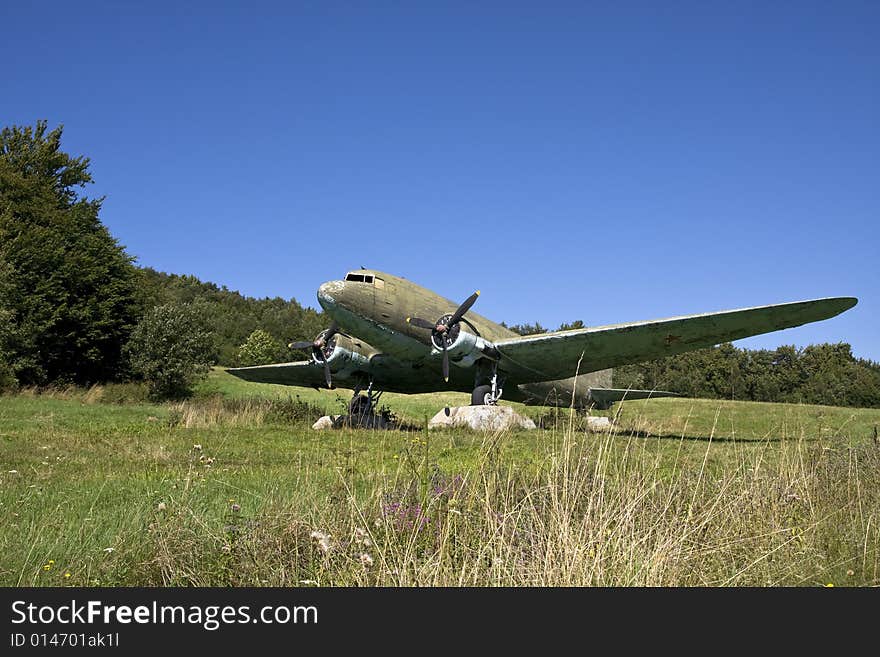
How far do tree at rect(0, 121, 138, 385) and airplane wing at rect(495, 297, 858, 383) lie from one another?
2716cm

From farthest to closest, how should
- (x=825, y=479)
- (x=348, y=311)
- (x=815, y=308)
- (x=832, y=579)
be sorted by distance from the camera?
(x=348, y=311), (x=815, y=308), (x=825, y=479), (x=832, y=579)

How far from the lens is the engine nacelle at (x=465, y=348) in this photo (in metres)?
19.2

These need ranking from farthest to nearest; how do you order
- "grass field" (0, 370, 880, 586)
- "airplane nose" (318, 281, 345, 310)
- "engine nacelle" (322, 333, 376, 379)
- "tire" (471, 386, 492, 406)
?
1. "engine nacelle" (322, 333, 376, 379)
2. "tire" (471, 386, 492, 406)
3. "airplane nose" (318, 281, 345, 310)
4. "grass field" (0, 370, 880, 586)

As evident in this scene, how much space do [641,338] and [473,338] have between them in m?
5.00

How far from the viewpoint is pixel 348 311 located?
18.7 metres

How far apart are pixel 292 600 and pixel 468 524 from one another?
1.74m

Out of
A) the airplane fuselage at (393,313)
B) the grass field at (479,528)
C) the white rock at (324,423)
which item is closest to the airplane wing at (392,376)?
the airplane fuselage at (393,313)

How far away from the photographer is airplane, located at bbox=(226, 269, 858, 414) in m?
17.3

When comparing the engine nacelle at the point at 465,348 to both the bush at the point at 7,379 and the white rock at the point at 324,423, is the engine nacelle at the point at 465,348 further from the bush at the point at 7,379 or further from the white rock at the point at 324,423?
the bush at the point at 7,379

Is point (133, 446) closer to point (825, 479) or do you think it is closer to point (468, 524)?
point (468, 524)

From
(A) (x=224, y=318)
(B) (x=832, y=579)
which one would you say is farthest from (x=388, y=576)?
(A) (x=224, y=318)

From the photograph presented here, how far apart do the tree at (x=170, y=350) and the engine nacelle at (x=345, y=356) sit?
18.2 metres

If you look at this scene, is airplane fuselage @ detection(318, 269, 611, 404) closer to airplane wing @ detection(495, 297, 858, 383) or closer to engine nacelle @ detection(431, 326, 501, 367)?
engine nacelle @ detection(431, 326, 501, 367)

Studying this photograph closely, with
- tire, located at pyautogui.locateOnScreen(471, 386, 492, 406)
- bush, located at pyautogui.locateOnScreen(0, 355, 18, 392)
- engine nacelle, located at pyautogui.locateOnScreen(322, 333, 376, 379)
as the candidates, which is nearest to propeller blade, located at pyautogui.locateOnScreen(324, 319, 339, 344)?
engine nacelle, located at pyautogui.locateOnScreen(322, 333, 376, 379)
